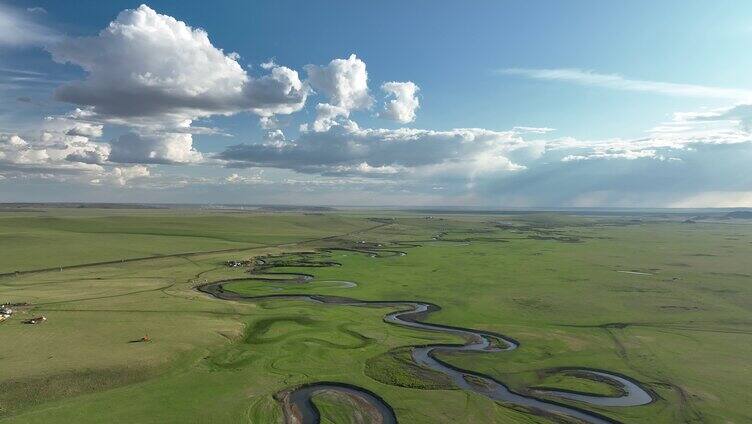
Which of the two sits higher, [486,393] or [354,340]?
[354,340]

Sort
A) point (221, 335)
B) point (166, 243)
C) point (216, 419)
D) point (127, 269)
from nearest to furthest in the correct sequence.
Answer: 1. point (216, 419)
2. point (221, 335)
3. point (127, 269)
4. point (166, 243)

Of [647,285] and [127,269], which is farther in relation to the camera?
[127,269]

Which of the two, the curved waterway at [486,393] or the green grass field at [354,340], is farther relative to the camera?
the green grass field at [354,340]

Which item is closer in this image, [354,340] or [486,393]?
[486,393]

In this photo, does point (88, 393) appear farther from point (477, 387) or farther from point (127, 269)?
point (127, 269)

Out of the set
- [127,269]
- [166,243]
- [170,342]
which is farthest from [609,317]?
[166,243]

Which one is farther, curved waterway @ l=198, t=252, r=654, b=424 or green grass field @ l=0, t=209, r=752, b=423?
green grass field @ l=0, t=209, r=752, b=423

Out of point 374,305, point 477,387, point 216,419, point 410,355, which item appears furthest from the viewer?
point 374,305

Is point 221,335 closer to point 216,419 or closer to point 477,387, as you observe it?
point 216,419

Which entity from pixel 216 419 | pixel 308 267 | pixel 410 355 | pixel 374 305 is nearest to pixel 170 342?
pixel 216 419
